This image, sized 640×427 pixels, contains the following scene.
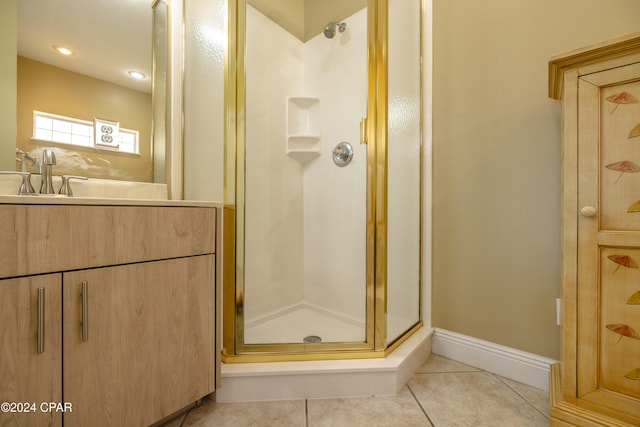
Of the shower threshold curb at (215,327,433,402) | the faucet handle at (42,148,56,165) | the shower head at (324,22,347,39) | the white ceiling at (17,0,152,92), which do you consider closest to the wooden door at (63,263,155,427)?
the shower threshold curb at (215,327,433,402)

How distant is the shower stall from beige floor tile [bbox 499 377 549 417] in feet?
1.50

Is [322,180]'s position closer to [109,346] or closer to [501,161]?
[501,161]

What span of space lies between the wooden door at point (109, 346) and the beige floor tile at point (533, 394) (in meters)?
1.42

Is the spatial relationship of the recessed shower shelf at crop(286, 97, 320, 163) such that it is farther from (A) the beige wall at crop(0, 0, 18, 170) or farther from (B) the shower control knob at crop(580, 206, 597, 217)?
(B) the shower control knob at crop(580, 206, 597, 217)

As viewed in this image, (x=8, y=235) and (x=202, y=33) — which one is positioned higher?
(x=202, y=33)

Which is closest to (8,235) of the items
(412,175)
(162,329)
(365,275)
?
(162,329)

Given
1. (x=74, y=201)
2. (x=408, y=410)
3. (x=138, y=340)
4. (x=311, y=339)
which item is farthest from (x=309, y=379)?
(x=74, y=201)

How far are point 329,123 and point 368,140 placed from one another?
0.65 m

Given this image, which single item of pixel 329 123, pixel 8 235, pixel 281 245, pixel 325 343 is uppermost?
pixel 329 123

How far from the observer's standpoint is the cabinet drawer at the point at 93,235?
0.65m

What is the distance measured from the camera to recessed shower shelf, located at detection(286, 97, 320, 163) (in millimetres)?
1875

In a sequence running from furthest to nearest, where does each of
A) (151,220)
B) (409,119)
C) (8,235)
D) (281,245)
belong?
(281,245) → (409,119) → (151,220) → (8,235)

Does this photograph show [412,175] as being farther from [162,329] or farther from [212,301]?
[162,329]

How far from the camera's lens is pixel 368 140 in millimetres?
1265
